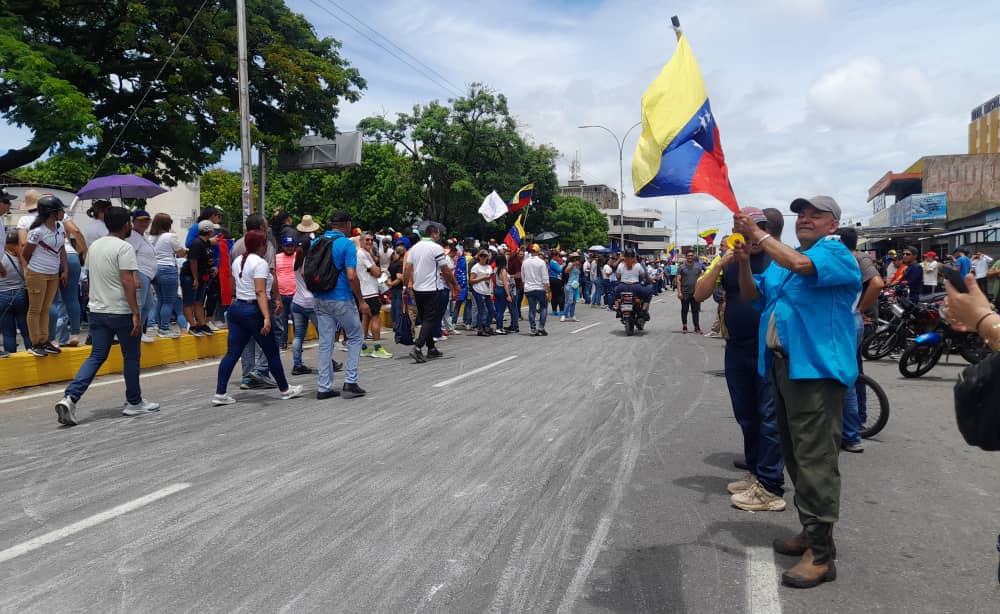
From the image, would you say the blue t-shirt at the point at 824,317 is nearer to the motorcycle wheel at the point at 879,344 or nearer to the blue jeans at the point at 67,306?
the motorcycle wheel at the point at 879,344

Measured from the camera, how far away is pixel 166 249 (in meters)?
10.1

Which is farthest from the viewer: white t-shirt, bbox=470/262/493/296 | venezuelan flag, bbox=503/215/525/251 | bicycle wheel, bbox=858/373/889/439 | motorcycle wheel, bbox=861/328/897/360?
venezuelan flag, bbox=503/215/525/251

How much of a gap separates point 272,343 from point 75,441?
2.12 meters

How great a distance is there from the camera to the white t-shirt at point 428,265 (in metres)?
10.0

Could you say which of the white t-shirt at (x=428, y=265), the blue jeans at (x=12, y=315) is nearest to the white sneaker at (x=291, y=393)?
the white t-shirt at (x=428, y=265)

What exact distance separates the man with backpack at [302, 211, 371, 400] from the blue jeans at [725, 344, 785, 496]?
14.0 ft

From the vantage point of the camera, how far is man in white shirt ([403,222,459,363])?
1005 cm

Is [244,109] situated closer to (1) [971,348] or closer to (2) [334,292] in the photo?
(2) [334,292]

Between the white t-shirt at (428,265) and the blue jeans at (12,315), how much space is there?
4973mm

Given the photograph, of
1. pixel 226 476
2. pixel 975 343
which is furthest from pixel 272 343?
pixel 975 343

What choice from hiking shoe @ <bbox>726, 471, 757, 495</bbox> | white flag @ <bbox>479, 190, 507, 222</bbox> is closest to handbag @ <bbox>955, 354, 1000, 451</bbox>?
hiking shoe @ <bbox>726, 471, 757, 495</bbox>

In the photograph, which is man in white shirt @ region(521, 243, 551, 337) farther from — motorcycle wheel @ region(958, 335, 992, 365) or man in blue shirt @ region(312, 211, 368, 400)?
man in blue shirt @ region(312, 211, 368, 400)

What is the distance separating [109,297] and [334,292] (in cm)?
215

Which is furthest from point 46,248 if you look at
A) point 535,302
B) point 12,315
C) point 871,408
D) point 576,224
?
point 576,224
